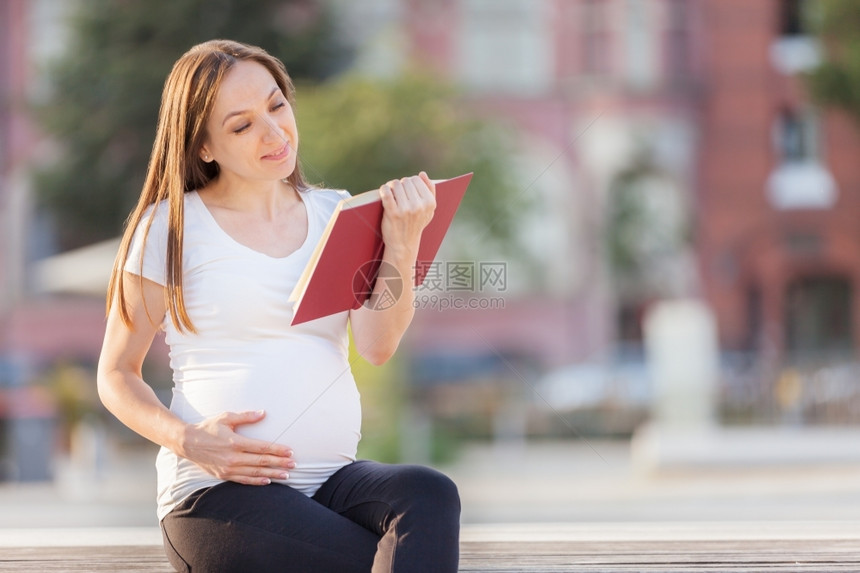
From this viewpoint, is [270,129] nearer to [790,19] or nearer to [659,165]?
[659,165]

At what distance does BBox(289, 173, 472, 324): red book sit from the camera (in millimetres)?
1675

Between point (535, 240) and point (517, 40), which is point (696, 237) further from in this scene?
point (517, 40)

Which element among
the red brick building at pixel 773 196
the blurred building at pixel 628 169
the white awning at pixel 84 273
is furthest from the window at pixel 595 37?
the white awning at pixel 84 273

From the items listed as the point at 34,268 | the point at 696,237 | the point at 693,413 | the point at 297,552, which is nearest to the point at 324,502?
the point at 297,552

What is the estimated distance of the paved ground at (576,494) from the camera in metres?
6.36

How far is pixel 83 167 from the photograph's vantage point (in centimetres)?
1658

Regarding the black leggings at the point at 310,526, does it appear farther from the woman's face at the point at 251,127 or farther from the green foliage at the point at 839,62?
the green foliage at the point at 839,62

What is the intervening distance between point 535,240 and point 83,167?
23.1ft

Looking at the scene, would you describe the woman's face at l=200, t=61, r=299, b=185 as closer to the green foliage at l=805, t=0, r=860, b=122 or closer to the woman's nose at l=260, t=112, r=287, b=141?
the woman's nose at l=260, t=112, r=287, b=141

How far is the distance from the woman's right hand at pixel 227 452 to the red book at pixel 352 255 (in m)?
0.19

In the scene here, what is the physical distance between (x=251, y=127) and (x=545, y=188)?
55.0 ft

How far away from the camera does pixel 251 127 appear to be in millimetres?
1837

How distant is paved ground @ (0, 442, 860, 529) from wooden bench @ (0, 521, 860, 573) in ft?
10.9

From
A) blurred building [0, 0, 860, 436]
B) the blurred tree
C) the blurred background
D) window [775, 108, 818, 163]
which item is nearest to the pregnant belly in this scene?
the blurred background
